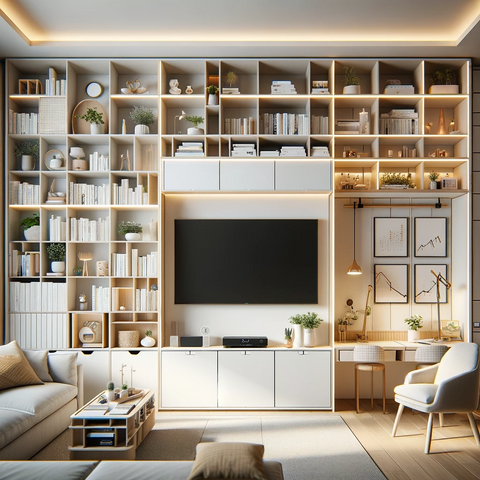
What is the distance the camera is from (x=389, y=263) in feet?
16.5

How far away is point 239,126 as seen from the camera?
475 cm

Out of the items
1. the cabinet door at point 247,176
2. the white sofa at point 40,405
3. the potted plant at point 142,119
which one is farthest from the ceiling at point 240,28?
the white sofa at point 40,405

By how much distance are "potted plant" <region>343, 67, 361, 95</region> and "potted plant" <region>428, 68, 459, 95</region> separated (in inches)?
29.2

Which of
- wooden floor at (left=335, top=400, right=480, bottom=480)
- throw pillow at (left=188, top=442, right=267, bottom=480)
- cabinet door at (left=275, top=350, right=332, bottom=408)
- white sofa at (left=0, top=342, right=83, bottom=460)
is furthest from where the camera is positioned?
cabinet door at (left=275, top=350, right=332, bottom=408)

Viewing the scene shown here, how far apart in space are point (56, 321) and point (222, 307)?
5.47 feet

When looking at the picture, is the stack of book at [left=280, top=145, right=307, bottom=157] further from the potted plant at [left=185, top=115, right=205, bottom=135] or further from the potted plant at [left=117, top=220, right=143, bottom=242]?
the potted plant at [left=117, top=220, right=143, bottom=242]

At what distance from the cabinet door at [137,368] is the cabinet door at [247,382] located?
655mm

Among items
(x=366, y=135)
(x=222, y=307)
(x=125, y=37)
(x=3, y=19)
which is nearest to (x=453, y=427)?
(x=222, y=307)

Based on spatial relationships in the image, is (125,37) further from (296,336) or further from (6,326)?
(296,336)

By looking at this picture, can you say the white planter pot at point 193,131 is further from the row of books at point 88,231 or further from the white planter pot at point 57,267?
the white planter pot at point 57,267

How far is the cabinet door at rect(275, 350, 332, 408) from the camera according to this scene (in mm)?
4523

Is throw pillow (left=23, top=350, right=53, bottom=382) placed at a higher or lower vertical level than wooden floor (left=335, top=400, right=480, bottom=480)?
higher

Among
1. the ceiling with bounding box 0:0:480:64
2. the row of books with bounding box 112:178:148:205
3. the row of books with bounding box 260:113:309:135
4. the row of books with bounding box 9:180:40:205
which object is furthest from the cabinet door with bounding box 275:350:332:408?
the ceiling with bounding box 0:0:480:64

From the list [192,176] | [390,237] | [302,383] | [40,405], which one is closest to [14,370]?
[40,405]
